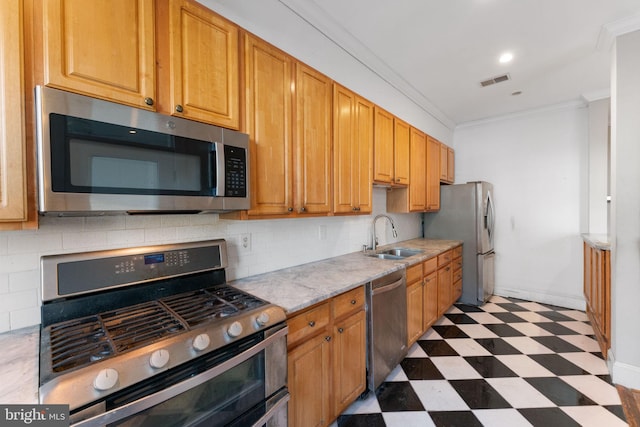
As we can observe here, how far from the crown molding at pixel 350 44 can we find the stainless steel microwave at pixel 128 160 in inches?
47.2

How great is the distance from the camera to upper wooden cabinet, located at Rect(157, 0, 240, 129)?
1189 millimetres

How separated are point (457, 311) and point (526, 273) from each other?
53.5 inches

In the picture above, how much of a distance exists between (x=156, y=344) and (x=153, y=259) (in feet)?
1.83

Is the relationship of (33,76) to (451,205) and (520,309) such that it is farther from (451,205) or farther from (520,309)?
(520,309)

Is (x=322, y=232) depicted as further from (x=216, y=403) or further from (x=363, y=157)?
(x=216, y=403)

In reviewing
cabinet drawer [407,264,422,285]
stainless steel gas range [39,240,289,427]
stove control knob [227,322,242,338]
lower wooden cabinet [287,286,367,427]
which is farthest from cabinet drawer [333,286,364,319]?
cabinet drawer [407,264,422,285]

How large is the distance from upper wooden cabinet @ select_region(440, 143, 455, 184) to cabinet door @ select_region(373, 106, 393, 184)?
5.30 ft

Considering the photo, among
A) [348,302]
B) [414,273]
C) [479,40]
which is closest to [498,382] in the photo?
[414,273]

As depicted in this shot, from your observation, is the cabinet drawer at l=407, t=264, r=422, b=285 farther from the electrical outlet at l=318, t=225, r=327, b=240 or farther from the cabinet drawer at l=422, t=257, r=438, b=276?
the electrical outlet at l=318, t=225, r=327, b=240

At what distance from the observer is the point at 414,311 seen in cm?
252

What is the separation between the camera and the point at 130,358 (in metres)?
0.81

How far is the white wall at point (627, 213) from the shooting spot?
6.66ft

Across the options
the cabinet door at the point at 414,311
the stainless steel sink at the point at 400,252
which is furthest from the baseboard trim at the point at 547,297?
the cabinet door at the point at 414,311

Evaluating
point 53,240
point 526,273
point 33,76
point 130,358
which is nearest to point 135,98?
point 33,76
